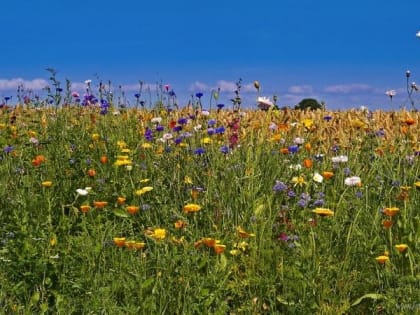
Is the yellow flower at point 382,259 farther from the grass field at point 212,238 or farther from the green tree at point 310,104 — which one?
the green tree at point 310,104

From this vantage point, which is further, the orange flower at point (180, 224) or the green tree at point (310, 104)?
the green tree at point (310, 104)

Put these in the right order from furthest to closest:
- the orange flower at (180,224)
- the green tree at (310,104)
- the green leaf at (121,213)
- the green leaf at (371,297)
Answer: the green tree at (310,104), the green leaf at (121,213), the orange flower at (180,224), the green leaf at (371,297)

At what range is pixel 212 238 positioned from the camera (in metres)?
4.76

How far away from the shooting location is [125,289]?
4141 mm

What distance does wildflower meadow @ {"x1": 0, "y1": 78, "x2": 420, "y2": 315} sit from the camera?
13.7ft

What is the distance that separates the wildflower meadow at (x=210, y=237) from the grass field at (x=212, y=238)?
1cm

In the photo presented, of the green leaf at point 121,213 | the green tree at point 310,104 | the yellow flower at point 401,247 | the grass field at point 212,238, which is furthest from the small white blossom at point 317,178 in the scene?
the green tree at point 310,104

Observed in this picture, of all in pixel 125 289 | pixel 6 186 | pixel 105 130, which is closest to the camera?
pixel 125 289

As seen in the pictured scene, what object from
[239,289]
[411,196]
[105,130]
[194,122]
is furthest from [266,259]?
[194,122]

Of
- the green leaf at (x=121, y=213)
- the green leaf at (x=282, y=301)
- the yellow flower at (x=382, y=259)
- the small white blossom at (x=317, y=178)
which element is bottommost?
the green leaf at (x=282, y=301)

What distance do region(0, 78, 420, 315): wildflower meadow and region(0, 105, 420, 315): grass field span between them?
1 cm

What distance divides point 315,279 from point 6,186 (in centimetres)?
300

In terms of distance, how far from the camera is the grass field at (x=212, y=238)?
4180 mm

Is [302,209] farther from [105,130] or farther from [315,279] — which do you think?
[105,130]
